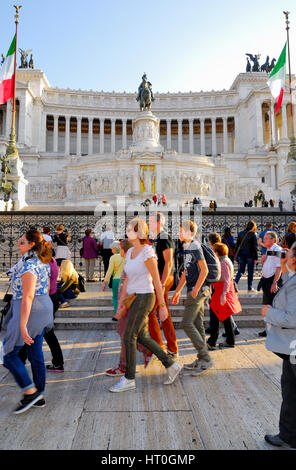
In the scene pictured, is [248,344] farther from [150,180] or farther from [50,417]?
[150,180]

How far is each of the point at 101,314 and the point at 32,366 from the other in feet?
11.8

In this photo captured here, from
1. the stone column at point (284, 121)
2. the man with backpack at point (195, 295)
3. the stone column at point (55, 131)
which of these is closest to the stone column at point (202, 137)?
the stone column at point (284, 121)

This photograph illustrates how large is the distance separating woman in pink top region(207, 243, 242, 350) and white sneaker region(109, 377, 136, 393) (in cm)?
197

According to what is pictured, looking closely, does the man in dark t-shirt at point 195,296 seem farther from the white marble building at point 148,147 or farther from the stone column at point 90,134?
the stone column at point 90,134

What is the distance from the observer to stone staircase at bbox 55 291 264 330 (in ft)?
22.0

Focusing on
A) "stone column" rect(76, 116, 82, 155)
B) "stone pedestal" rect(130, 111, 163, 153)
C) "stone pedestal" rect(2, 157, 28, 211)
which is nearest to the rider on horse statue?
"stone pedestal" rect(130, 111, 163, 153)

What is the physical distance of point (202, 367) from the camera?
177 inches

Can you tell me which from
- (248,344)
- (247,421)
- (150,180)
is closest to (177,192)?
(150,180)

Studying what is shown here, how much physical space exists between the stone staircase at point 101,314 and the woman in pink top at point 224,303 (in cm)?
133

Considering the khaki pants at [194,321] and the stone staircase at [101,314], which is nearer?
the khaki pants at [194,321]

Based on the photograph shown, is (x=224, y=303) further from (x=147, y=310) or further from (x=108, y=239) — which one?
(x=108, y=239)

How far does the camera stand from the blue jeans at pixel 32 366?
3.41m

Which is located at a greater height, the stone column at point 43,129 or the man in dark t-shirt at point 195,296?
the stone column at point 43,129

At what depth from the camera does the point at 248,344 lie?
575 centimetres
